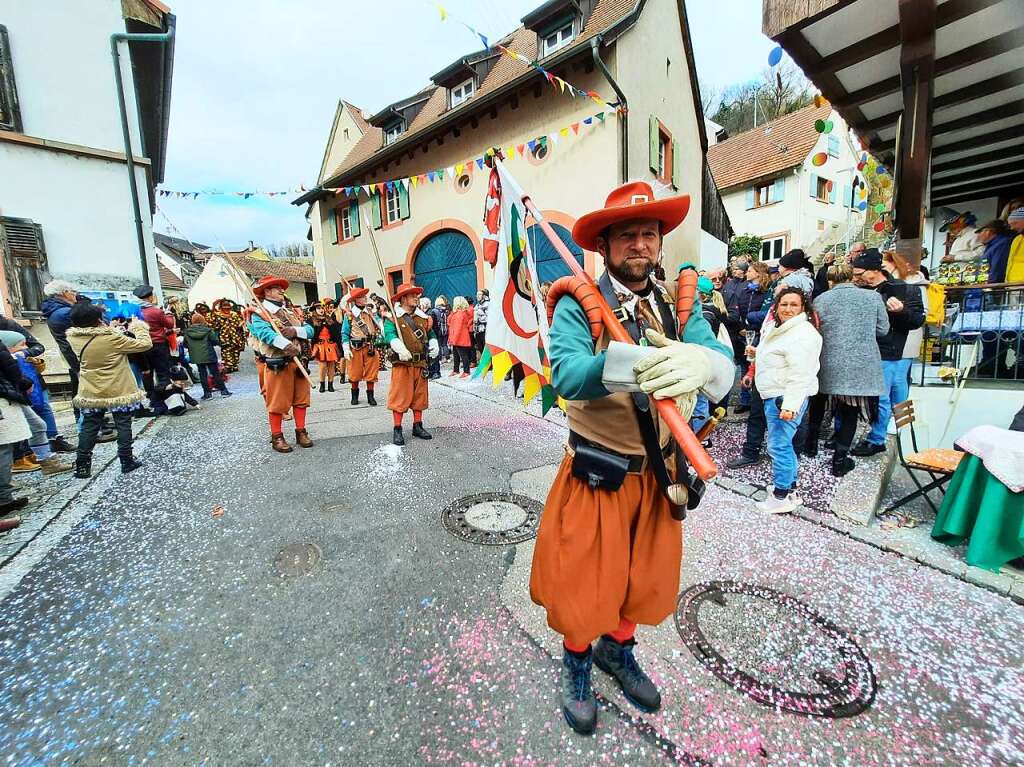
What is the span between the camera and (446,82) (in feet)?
46.4

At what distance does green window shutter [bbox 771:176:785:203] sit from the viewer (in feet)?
65.6

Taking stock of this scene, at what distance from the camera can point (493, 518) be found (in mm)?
3496

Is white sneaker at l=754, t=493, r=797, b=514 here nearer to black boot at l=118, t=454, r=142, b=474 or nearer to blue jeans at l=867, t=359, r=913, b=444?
blue jeans at l=867, t=359, r=913, b=444

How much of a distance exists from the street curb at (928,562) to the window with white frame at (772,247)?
21341mm

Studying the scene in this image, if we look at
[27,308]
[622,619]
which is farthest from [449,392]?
[27,308]

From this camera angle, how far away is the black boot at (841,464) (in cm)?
406

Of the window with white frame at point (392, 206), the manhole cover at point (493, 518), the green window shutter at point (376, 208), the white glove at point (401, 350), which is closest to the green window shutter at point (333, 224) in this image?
the green window shutter at point (376, 208)

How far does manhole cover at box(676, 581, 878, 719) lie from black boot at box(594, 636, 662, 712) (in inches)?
14.8

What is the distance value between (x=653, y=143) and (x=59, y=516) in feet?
42.6

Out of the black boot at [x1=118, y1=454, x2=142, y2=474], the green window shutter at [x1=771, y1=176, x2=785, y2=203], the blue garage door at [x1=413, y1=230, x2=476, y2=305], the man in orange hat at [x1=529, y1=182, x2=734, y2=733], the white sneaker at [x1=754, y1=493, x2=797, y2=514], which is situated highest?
the green window shutter at [x1=771, y1=176, x2=785, y2=203]

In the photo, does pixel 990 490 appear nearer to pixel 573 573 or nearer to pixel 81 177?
pixel 573 573

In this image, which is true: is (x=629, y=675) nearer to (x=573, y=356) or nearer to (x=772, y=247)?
(x=573, y=356)

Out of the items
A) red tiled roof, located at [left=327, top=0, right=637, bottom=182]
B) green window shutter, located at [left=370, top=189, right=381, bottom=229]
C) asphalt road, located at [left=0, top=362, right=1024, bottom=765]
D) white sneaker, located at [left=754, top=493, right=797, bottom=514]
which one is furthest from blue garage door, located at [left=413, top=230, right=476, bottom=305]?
white sneaker, located at [left=754, top=493, right=797, bottom=514]

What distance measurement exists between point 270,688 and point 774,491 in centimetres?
371
